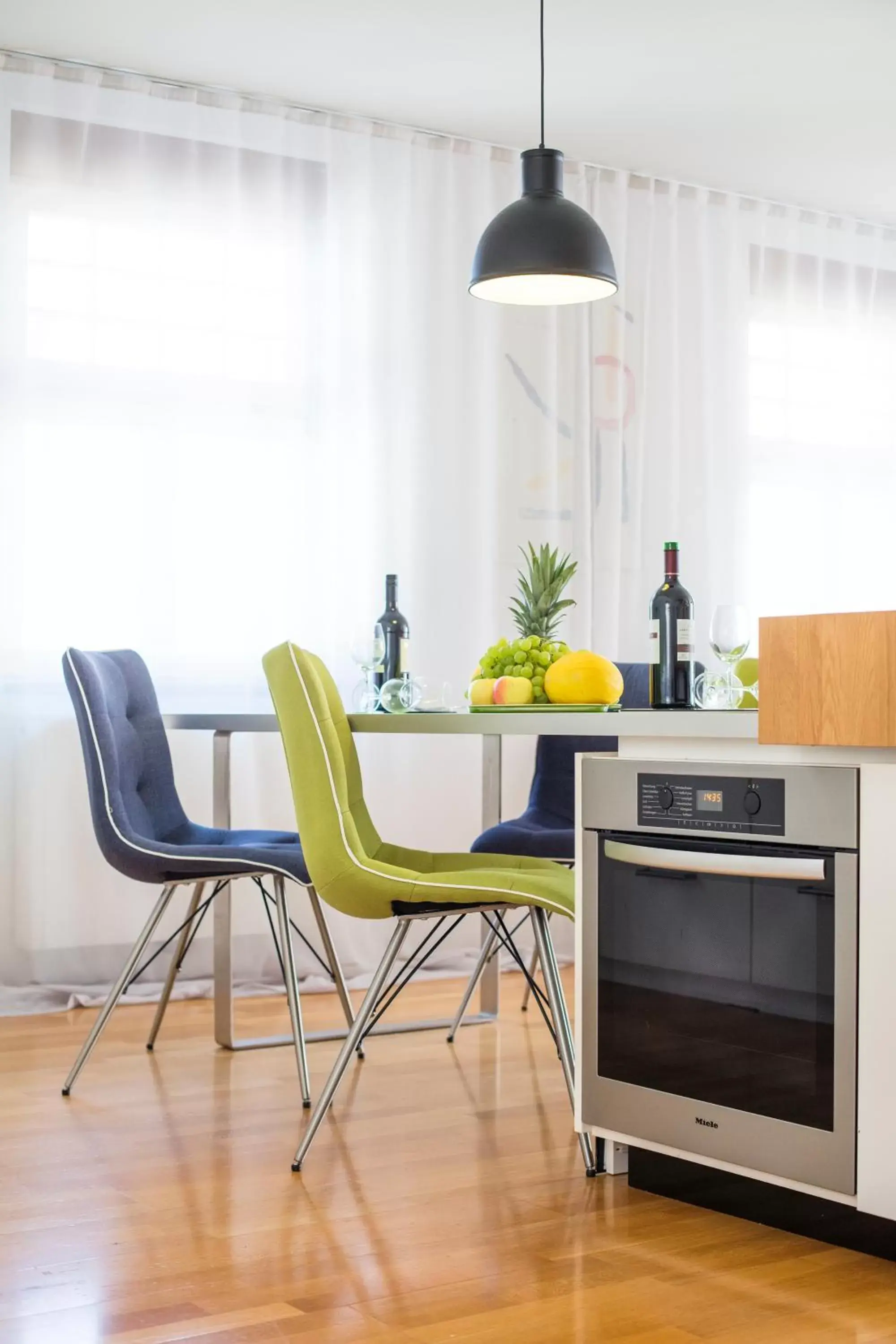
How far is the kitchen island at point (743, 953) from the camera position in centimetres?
190

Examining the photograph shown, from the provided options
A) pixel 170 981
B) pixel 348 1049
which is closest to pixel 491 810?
pixel 170 981

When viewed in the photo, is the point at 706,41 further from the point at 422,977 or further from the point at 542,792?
the point at 422,977

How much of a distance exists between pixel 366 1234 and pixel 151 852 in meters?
1.05

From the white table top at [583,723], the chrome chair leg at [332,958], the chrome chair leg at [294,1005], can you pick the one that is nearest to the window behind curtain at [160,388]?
the chrome chair leg at [332,958]

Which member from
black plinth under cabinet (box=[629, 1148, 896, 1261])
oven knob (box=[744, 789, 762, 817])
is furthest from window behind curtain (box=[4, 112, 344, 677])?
oven knob (box=[744, 789, 762, 817])

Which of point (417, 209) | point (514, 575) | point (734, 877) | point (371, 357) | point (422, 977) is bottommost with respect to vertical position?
point (422, 977)

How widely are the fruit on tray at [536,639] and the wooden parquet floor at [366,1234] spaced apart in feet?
2.56

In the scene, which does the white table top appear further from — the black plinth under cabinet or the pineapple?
the black plinth under cabinet

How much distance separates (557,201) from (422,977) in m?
2.20

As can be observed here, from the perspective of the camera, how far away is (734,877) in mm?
2080

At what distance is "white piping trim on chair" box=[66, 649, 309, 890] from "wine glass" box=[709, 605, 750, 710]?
848 mm

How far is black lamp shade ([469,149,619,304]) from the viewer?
311 cm

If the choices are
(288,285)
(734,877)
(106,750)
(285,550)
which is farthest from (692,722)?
(288,285)

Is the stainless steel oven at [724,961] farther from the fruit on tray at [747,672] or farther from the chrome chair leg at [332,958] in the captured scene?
the chrome chair leg at [332,958]
